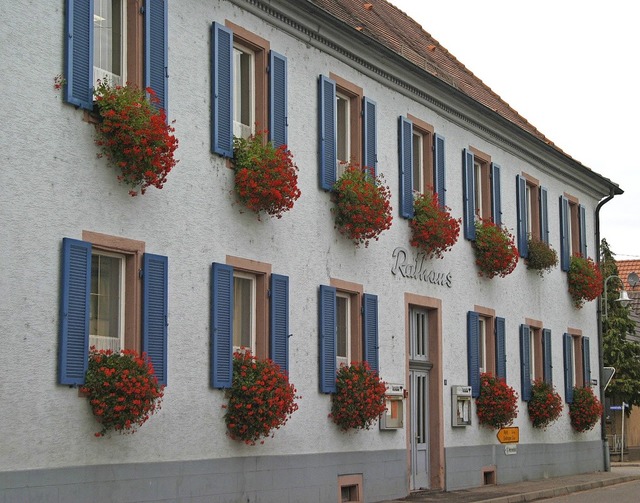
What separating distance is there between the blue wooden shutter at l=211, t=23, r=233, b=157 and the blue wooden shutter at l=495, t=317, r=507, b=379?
1035 cm

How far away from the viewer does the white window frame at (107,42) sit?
1399 cm

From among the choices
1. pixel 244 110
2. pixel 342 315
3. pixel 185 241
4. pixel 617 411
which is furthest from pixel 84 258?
pixel 617 411

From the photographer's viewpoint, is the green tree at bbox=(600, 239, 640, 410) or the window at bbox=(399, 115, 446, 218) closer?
the window at bbox=(399, 115, 446, 218)

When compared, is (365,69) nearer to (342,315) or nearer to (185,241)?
(342,315)

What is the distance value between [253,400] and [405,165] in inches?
270

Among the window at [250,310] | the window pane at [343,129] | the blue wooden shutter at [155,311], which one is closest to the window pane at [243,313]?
the window at [250,310]

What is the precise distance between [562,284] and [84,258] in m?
17.9

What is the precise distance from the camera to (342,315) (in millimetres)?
19219

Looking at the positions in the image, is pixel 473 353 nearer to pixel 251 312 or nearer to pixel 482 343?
pixel 482 343

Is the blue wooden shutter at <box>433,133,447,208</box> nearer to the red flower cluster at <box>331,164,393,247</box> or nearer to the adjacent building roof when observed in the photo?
the adjacent building roof

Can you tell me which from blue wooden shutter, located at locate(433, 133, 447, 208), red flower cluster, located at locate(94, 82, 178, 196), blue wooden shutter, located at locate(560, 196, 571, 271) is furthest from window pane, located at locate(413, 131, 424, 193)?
red flower cluster, located at locate(94, 82, 178, 196)

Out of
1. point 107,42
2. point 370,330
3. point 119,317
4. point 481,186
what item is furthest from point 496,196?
point 119,317

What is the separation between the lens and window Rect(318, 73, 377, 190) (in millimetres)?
18641

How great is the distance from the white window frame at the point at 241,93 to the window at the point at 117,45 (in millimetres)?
1977
